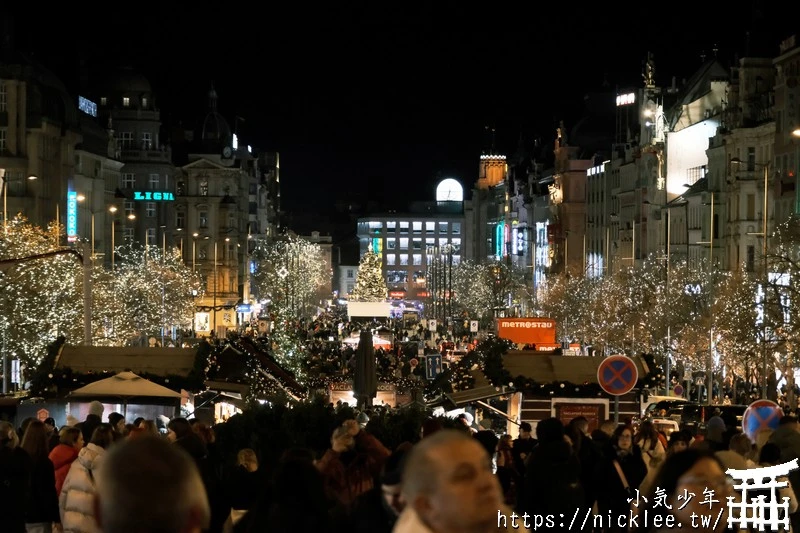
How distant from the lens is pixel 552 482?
12.7 metres

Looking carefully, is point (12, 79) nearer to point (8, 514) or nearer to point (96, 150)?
point (96, 150)

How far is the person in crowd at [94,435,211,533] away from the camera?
17.9 ft

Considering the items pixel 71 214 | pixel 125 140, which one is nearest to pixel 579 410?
pixel 71 214

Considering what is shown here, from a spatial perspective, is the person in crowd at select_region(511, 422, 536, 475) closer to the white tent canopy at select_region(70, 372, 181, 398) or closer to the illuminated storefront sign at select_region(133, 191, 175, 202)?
the white tent canopy at select_region(70, 372, 181, 398)

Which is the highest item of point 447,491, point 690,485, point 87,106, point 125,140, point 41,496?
point 87,106

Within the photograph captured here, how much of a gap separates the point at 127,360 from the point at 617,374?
A: 10.9 meters

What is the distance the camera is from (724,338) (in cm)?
5197

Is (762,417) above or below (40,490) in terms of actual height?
above

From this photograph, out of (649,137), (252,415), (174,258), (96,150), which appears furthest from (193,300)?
(252,415)

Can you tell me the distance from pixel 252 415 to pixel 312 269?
163 m

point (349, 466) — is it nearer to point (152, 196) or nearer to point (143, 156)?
point (143, 156)

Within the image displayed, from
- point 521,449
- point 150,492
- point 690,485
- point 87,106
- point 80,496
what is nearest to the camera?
point 150,492

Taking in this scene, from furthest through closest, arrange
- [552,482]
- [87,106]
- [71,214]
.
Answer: [87,106], [71,214], [552,482]

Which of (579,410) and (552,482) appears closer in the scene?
(552,482)
